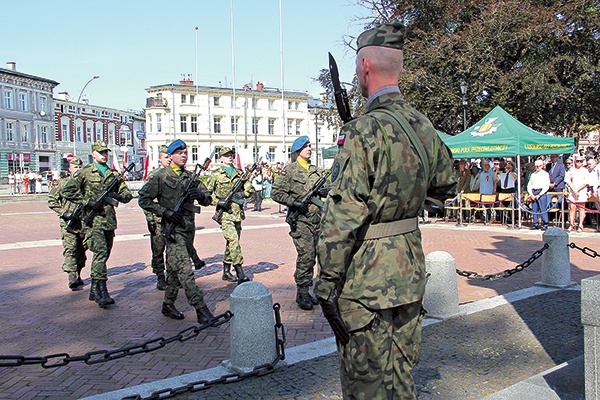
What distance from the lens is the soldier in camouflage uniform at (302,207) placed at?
6902 mm

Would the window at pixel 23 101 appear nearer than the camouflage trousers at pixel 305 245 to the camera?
No

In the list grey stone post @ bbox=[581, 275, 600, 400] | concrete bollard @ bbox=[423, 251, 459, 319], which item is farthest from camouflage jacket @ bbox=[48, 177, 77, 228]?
grey stone post @ bbox=[581, 275, 600, 400]

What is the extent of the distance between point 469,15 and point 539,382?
2163cm

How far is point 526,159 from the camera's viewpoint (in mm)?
26547

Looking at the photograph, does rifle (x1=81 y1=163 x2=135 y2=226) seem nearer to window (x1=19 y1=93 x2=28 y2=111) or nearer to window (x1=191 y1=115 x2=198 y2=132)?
window (x1=19 y1=93 x2=28 y2=111)

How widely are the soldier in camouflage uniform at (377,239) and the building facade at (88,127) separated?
67054 mm

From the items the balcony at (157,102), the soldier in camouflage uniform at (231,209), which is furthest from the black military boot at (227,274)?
the balcony at (157,102)

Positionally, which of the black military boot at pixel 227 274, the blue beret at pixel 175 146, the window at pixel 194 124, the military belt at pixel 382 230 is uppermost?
the window at pixel 194 124

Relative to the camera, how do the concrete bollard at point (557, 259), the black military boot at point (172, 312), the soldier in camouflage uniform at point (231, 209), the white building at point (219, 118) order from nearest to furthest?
the black military boot at point (172, 312) → the concrete bollard at point (557, 259) → the soldier in camouflage uniform at point (231, 209) → the white building at point (219, 118)

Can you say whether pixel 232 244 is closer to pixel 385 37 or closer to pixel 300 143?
pixel 300 143

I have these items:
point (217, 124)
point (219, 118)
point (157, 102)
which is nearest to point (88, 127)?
point (157, 102)

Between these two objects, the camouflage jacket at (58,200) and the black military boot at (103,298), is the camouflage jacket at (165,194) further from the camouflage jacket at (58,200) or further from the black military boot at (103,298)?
the camouflage jacket at (58,200)

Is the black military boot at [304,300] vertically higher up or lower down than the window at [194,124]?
lower down

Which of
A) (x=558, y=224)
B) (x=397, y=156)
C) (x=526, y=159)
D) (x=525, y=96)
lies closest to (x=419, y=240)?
(x=397, y=156)
